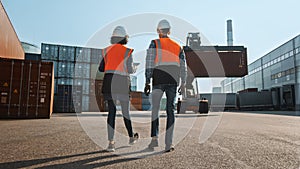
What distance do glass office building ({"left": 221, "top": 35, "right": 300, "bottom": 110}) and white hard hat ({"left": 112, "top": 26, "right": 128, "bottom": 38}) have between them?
103ft

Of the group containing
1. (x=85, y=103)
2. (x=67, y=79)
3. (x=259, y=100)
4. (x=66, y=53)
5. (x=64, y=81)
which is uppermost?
(x=66, y=53)

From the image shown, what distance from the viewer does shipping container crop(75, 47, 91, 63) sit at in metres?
28.6

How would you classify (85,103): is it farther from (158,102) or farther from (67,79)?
(158,102)

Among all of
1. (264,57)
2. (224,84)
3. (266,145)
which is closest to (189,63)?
(266,145)

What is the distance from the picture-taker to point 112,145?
12.0 ft

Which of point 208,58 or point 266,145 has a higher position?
point 208,58

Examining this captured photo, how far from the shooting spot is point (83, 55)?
28.6m

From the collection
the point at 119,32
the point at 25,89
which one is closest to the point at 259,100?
the point at 25,89

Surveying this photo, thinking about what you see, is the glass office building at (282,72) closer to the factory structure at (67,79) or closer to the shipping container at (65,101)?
the factory structure at (67,79)

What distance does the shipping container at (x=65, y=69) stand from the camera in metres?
27.5

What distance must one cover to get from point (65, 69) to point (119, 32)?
25.5 meters

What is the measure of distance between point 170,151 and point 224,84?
232 ft

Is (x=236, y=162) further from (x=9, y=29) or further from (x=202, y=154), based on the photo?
(x=9, y=29)

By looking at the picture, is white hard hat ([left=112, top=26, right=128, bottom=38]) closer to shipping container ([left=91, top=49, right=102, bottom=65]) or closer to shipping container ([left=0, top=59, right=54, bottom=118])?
shipping container ([left=0, top=59, right=54, bottom=118])
